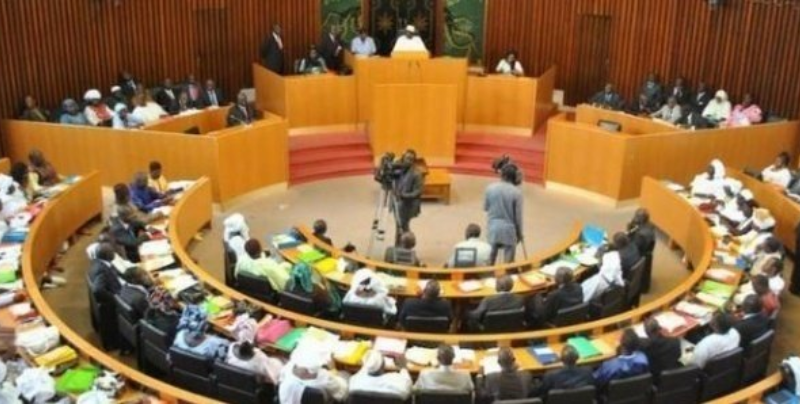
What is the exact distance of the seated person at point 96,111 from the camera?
499 inches

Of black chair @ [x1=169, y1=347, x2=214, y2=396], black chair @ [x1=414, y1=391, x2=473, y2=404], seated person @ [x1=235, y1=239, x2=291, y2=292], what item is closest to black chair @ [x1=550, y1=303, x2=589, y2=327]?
black chair @ [x1=414, y1=391, x2=473, y2=404]

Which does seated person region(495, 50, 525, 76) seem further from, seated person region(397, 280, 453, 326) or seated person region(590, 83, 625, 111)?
seated person region(397, 280, 453, 326)

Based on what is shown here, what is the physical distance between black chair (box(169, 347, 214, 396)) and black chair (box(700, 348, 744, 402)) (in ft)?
12.8

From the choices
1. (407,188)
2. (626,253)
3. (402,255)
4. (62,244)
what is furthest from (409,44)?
(626,253)

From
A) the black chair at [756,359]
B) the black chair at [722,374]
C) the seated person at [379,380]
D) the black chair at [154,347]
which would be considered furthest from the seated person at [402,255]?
the black chair at [756,359]

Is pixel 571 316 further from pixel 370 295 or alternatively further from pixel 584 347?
pixel 370 295

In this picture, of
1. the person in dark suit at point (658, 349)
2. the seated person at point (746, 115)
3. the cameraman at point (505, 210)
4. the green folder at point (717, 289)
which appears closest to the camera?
the person in dark suit at point (658, 349)

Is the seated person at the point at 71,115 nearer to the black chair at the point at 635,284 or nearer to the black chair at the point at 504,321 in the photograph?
the black chair at the point at 504,321

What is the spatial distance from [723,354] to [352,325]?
10.2ft

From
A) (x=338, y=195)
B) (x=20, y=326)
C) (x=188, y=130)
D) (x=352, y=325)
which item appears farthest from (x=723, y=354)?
(x=188, y=130)

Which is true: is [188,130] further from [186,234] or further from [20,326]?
[20,326]

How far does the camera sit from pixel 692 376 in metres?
6.75

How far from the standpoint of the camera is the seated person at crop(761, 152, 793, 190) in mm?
10906

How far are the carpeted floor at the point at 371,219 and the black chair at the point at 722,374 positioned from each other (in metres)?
2.43
